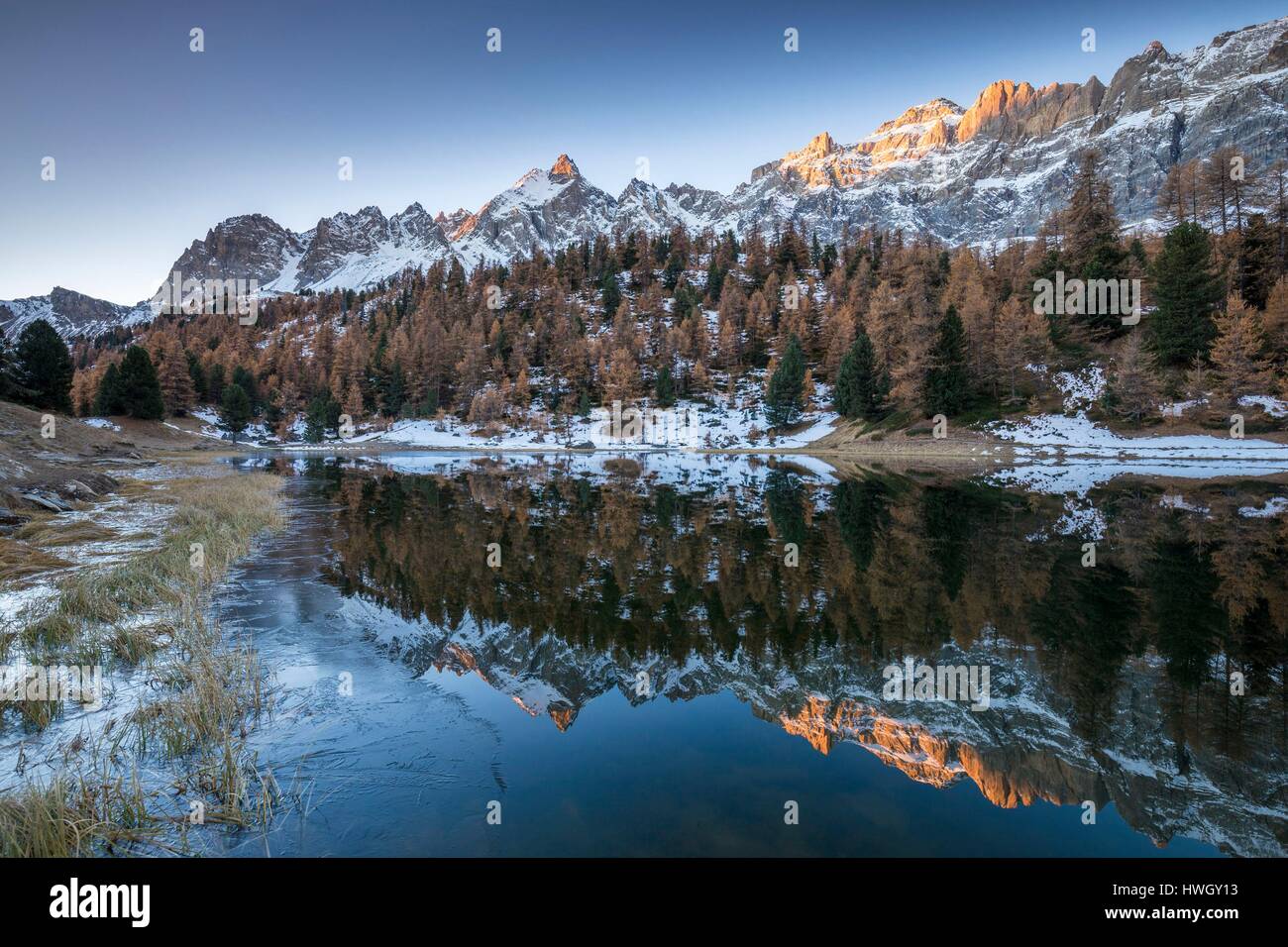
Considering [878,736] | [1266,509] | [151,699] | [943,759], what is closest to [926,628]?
[878,736]

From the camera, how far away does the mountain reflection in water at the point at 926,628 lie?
6891 mm

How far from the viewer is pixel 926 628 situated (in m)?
11.5

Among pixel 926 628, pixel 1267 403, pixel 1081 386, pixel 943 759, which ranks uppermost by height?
pixel 1081 386

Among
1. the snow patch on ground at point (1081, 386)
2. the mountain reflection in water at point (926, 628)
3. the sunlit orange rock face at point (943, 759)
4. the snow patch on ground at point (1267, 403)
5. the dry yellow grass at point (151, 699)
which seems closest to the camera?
the dry yellow grass at point (151, 699)

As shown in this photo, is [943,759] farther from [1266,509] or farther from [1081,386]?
[1081,386]

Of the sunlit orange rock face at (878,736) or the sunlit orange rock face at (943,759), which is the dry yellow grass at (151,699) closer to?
the sunlit orange rock face at (878,736)

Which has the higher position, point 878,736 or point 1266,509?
point 1266,509

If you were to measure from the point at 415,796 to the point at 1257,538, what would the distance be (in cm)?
2418

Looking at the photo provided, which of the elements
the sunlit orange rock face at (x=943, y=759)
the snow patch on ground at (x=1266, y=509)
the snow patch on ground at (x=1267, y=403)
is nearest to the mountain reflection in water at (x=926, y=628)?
the sunlit orange rock face at (x=943, y=759)

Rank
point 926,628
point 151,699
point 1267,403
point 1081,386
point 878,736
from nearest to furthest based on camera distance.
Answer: point 878,736, point 151,699, point 926,628, point 1267,403, point 1081,386

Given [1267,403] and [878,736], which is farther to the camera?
[1267,403]

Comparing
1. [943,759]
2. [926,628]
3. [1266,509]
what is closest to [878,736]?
[943,759]

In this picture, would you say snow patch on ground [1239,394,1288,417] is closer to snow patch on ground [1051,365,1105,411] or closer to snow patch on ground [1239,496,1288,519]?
snow patch on ground [1051,365,1105,411]

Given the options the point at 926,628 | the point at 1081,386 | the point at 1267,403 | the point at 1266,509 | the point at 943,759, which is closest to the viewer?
the point at 943,759
